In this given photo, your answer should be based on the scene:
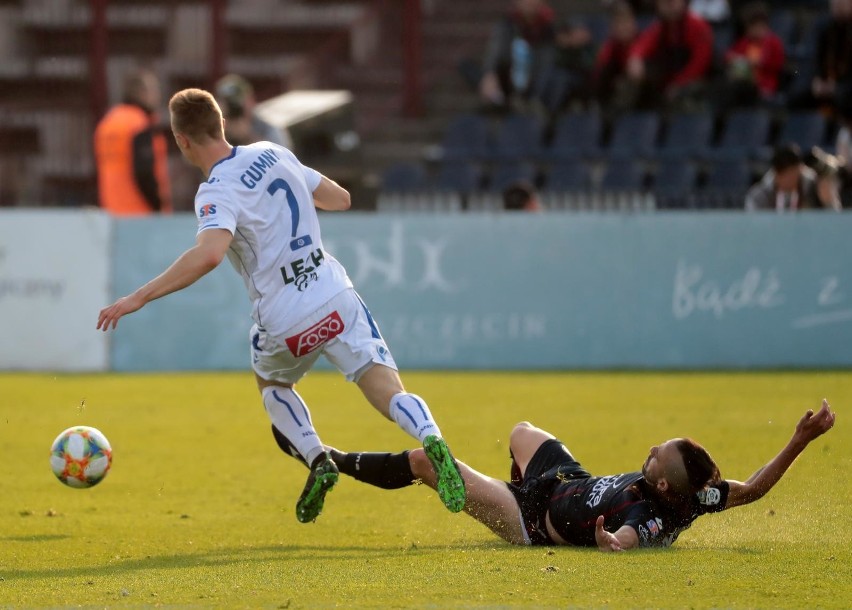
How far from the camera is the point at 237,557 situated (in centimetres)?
655

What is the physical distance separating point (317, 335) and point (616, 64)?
43.4ft

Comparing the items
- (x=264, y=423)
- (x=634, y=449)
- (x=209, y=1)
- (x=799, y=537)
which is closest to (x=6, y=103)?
(x=209, y=1)

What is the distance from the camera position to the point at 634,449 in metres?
9.81

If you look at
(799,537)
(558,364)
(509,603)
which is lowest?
(558,364)

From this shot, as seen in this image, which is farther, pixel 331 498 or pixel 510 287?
pixel 510 287

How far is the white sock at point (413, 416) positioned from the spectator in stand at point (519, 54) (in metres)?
13.8

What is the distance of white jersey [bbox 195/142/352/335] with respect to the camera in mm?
6836

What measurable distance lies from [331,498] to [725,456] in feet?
8.25

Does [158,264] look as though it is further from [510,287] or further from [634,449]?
[634,449]

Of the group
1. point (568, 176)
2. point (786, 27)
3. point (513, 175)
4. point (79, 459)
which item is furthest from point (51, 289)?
point (786, 27)

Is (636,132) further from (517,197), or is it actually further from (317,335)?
(317,335)

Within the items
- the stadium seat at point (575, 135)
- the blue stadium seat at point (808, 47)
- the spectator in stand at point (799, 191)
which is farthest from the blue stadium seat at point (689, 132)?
the spectator in stand at point (799, 191)

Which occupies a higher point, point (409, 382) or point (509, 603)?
point (509, 603)

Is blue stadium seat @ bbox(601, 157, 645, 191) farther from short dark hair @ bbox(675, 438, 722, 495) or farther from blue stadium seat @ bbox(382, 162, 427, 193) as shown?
short dark hair @ bbox(675, 438, 722, 495)
